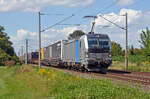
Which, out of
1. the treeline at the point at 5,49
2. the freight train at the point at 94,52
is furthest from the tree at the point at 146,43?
the treeline at the point at 5,49

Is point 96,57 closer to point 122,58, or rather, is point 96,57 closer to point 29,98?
point 29,98

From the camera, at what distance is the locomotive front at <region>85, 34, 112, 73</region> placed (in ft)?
88.7

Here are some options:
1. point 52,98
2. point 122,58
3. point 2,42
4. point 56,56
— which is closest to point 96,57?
point 52,98

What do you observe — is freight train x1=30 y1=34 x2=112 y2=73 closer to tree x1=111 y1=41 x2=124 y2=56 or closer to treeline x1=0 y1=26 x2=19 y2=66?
treeline x1=0 y1=26 x2=19 y2=66

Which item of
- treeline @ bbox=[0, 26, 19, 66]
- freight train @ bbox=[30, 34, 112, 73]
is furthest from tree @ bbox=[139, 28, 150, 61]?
treeline @ bbox=[0, 26, 19, 66]

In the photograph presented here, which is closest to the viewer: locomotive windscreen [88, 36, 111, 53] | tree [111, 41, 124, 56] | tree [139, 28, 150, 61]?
locomotive windscreen [88, 36, 111, 53]

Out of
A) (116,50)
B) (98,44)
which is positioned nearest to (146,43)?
(98,44)

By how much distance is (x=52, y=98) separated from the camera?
1327cm

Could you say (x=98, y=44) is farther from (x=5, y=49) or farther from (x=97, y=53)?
(x=5, y=49)

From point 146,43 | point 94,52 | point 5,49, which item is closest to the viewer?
point 94,52

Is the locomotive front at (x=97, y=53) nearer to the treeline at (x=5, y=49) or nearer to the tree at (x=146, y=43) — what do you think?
the tree at (x=146, y=43)

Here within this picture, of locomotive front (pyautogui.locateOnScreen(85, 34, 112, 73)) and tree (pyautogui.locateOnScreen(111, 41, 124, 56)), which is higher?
tree (pyautogui.locateOnScreen(111, 41, 124, 56))

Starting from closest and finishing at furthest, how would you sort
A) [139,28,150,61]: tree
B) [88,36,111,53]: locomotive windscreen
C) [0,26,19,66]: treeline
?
[88,36,111,53]: locomotive windscreen, [139,28,150,61]: tree, [0,26,19,66]: treeline

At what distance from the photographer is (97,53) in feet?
90.0
